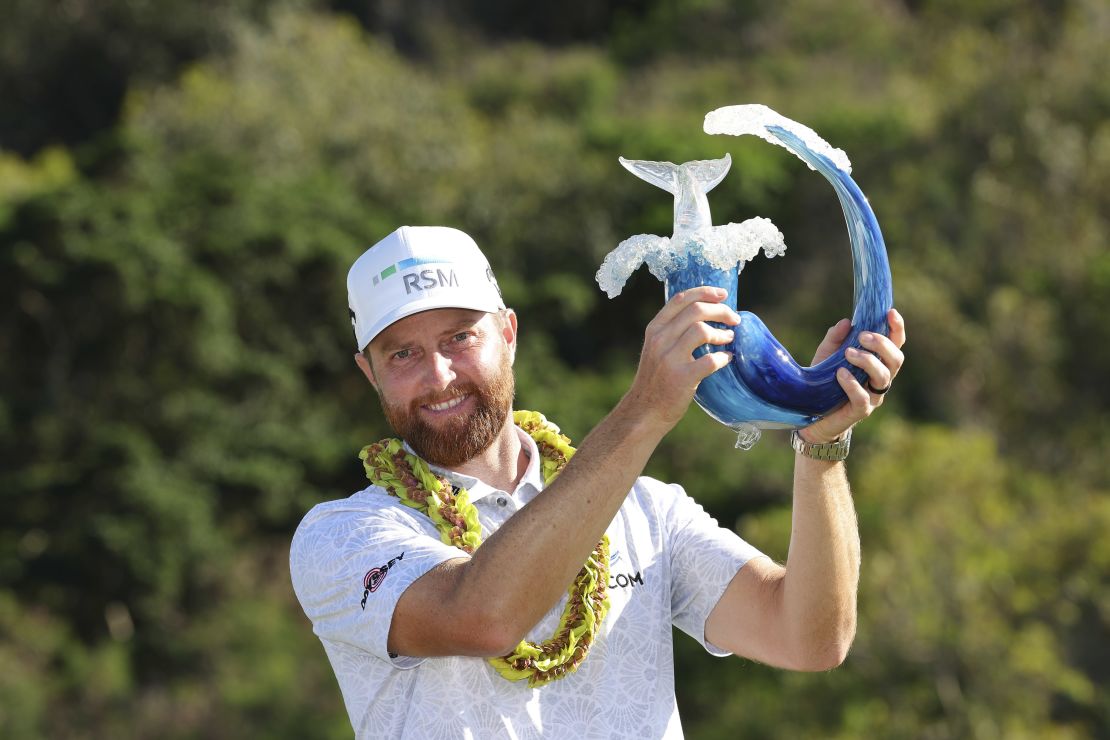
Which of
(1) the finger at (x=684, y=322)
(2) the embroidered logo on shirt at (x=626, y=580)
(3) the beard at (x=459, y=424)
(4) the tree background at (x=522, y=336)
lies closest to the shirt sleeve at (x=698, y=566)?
(2) the embroidered logo on shirt at (x=626, y=580)

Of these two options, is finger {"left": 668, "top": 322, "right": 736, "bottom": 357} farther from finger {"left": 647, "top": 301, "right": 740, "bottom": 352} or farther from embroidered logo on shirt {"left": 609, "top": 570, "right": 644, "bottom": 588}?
embroidered logo on shirt {"left": 609, "top": 570, "right": 644, "bottom": 588}

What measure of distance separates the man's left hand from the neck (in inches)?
30.0

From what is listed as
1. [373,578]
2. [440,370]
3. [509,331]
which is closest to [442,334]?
[440,370]

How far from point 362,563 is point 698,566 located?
0.84 meters

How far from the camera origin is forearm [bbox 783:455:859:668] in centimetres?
329

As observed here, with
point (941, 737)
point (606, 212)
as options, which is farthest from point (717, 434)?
point (941, 737)

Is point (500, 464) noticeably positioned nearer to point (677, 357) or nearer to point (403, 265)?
point (403, 265)

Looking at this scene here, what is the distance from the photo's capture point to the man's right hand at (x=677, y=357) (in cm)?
288

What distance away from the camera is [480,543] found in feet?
11.1

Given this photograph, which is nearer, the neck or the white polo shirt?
the white polo shirt

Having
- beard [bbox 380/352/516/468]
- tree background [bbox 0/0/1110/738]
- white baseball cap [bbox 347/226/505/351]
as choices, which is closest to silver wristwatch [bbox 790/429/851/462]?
beard [bbox 380/352/516/468]

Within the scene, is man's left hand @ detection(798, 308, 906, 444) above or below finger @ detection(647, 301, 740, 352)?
below

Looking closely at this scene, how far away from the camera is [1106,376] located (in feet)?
67.7

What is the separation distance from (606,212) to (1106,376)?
7.10m
